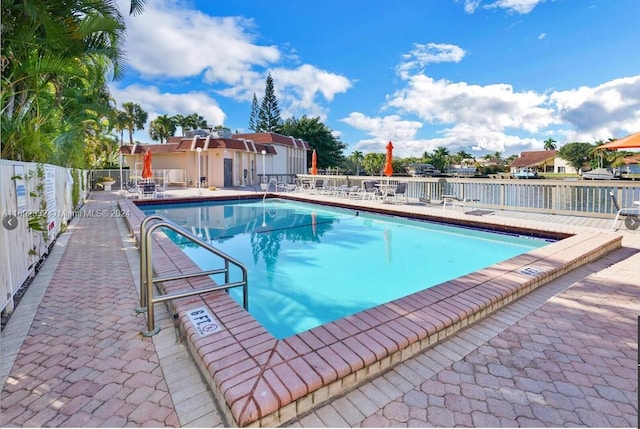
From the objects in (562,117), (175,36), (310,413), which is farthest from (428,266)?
(562,117)

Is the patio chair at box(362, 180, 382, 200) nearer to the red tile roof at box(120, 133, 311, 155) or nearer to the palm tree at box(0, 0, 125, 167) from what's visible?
the palm tree at box(0, 0, 125, 167)

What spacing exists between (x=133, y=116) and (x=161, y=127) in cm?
361

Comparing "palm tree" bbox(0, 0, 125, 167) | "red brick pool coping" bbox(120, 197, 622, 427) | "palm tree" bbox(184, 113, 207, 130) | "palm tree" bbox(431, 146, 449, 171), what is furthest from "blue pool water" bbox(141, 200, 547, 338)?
"palm tree" bbox(431, 146, 449, 171)

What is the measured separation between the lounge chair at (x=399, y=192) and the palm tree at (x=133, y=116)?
32903mm

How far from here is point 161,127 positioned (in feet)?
129

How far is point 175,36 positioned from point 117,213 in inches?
289

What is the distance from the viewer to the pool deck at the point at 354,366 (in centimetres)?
187

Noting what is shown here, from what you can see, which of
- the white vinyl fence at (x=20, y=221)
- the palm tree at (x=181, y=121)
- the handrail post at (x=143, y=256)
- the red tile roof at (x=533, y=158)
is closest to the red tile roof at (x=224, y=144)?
the white vinyl fence at (x=20, y=221)

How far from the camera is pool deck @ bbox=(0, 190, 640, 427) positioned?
1874 mm

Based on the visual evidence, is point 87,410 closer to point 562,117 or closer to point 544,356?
point 544,356

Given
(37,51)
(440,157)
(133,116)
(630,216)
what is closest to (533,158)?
(440,157)

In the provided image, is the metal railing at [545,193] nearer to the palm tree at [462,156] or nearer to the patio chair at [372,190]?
the patio chair at [372,190]

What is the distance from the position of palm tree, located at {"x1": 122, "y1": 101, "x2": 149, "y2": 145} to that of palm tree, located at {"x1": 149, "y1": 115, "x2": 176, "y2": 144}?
4.79 feet

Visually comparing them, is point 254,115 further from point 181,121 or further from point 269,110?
point 181,121
